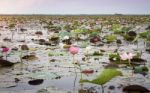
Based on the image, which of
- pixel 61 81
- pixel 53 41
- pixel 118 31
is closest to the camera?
pixel 61 81

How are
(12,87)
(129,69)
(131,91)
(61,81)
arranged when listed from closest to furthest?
(131,91) < (12,87) < (61,81) < (129,69)

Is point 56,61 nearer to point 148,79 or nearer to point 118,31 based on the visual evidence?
point 148,79

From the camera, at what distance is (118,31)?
11.1 m

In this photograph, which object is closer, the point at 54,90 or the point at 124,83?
the point at 54,90

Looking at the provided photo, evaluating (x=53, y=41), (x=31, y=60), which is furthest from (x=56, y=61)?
(x=53, y=41)

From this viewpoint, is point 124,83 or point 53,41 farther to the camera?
point 53,41

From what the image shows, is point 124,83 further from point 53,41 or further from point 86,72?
point 53,41

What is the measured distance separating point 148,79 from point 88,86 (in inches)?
30.9

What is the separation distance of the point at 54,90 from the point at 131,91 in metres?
0.74

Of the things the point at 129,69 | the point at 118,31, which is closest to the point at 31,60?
the point at 129,69

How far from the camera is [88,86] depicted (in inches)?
141

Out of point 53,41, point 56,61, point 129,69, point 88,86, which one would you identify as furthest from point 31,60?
point 53,41

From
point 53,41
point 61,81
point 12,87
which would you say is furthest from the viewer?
point 53,41

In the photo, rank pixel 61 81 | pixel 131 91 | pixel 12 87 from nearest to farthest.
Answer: pixel 131 91
pixel 12 87
pixel 61 81
